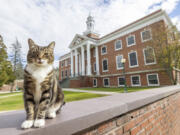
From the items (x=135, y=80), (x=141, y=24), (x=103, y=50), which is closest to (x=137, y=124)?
(x=135, y=80)

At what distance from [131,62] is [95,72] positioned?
8838 millimetres

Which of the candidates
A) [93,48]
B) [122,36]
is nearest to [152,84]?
[122,36]

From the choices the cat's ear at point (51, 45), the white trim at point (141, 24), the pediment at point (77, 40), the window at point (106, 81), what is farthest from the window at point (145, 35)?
the cat's ear at point (51, 45)

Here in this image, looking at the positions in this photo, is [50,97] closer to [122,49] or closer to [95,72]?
[122,49]

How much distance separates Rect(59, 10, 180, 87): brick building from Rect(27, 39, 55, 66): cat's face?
15483mm

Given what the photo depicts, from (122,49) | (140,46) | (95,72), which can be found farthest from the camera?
(95,72)

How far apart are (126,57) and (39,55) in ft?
62.9

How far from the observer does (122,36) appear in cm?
1944

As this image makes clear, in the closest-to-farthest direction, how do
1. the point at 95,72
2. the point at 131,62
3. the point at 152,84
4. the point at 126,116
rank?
the point at 126,116, the point at 152,84, the point at 131,62, the point at 95,72

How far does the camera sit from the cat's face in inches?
39.8

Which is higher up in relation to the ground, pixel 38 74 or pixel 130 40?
pixel 130 40

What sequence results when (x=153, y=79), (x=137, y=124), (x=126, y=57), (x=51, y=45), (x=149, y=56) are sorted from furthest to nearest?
(x=126, y=57) → (x=153, y=79) → (x=149, y=56) → (x=137, y=124) → (x=51, y=45)

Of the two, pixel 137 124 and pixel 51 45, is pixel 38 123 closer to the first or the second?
pixel 51 45

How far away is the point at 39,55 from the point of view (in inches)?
40.6
